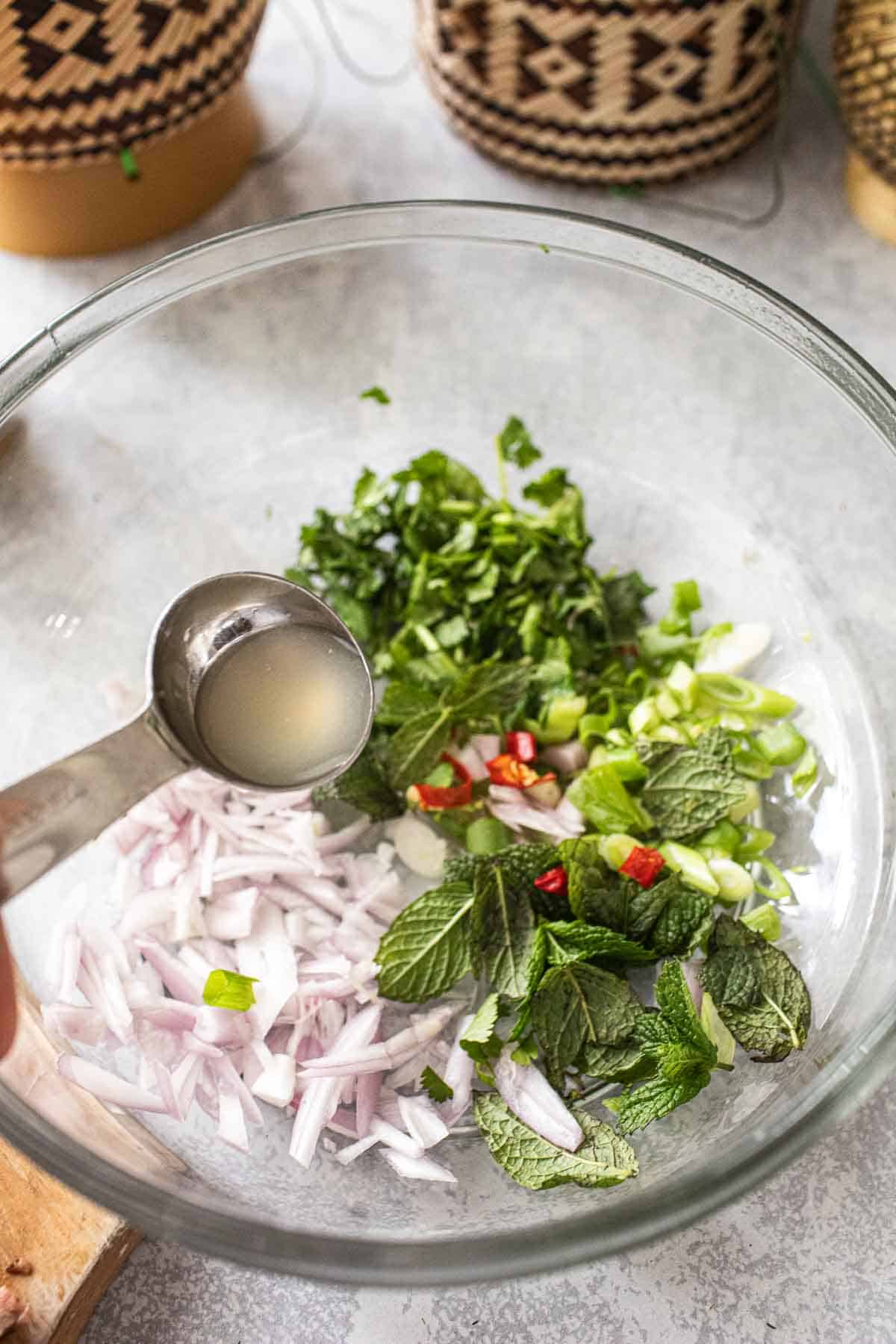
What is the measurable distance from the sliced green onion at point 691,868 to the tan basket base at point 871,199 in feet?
3.30

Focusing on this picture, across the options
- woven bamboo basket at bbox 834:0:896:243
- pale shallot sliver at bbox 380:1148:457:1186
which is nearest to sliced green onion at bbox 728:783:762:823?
pale shallot sliver at bbox 380:1148:457:1186

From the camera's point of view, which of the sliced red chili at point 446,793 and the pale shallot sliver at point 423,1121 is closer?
the pale shallot sliver at point 423,1121

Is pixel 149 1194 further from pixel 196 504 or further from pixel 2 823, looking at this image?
pixel 196 504

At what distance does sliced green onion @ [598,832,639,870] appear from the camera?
1.24 meters

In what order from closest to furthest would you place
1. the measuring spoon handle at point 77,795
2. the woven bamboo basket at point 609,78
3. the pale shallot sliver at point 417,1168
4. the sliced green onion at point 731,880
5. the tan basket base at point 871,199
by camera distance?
the measuring spoon handle at point 77,795 → the pale shallot sliver at point 417,1168 → the sliced green onion at point 731,880 → the woven bamboo basket at point 609,78 → the tan basket base at point 871,199

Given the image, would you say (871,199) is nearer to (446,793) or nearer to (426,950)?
(446,793)

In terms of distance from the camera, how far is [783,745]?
1.31 metres

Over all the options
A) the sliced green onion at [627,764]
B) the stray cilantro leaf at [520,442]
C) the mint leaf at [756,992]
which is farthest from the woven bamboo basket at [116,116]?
the mint leaf at [756,992]

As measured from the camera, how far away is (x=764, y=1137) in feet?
3.29

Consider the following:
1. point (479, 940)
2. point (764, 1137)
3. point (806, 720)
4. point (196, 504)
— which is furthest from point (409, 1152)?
point (196, 504)

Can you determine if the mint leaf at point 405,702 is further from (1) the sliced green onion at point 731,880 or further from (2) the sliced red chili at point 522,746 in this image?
(1) the sliced green onion at point 731,880

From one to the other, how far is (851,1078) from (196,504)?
3.12ft

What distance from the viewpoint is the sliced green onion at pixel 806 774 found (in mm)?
1311

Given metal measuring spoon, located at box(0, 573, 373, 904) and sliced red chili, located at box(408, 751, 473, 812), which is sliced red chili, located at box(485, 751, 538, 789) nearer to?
sliced red chili, located at box(408, 751, 473, 812)
